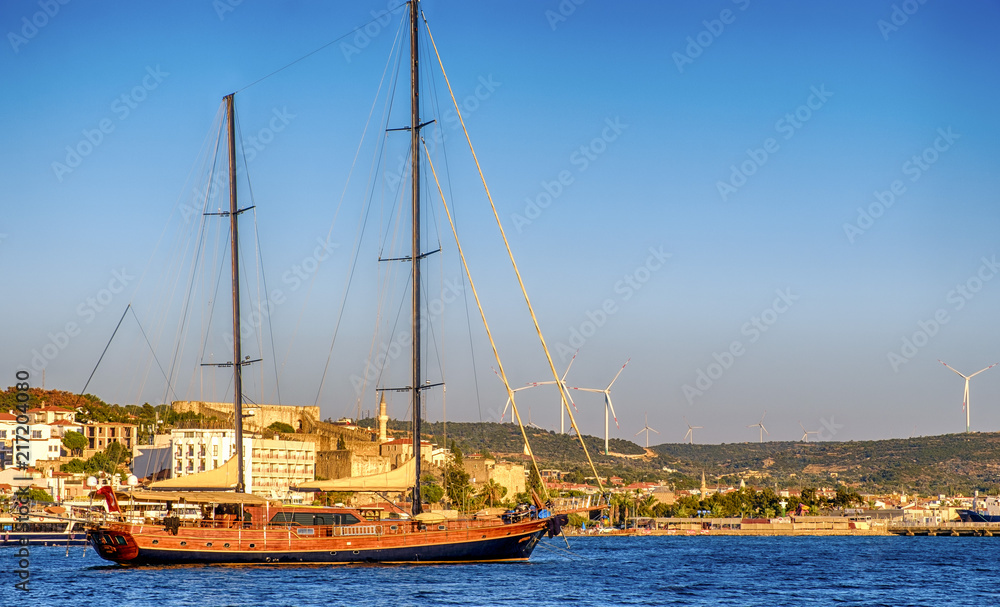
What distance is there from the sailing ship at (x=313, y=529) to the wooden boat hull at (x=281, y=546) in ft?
0.13

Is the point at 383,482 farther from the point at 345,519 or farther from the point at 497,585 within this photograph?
the point at 497,585

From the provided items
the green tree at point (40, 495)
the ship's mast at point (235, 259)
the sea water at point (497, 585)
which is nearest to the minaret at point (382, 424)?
the green tree at point (40, 495)

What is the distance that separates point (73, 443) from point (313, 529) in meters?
88.8

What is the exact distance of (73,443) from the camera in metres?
129

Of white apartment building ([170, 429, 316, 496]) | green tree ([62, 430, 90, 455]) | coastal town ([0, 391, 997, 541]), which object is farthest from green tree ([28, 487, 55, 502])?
green tree ([62, 430, 90, 455])

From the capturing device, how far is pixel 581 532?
13225 cm

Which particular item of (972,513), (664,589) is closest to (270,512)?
(664,589)

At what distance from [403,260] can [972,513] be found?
14192cm

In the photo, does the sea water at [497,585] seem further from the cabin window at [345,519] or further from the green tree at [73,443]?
the green tree at [73,443]

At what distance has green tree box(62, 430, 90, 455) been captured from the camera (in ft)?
421

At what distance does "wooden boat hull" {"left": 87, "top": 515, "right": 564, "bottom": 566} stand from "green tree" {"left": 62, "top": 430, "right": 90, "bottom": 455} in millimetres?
84681

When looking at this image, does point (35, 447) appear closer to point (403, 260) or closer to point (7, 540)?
point (7, 540)

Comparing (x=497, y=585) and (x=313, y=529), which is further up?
(x=313, y=529)

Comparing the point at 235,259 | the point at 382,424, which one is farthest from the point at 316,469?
the point at 235,259
